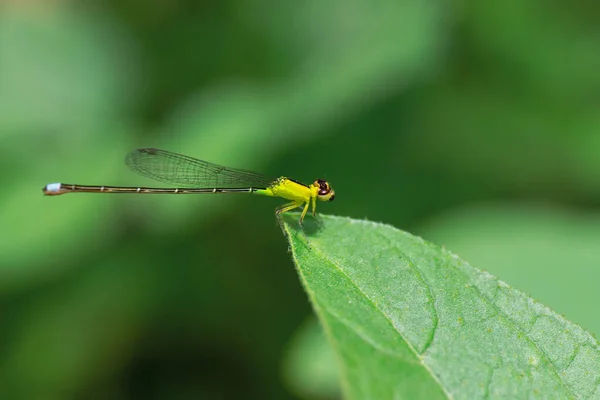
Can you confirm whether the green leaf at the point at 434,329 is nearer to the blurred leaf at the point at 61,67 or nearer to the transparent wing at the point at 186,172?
the transparent wing at the point at 186,172

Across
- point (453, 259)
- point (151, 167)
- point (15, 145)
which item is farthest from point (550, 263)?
point (15, 145)

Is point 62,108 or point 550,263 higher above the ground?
point 62,108

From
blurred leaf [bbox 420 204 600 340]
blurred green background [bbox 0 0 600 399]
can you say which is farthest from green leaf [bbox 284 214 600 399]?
blurred leaf [bbox 420 204 600 340]

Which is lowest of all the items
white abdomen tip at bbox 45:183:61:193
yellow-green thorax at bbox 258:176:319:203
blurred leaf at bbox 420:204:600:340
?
blurred leaf at bbox 420:204:600:340

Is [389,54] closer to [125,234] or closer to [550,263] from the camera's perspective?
[550,263]

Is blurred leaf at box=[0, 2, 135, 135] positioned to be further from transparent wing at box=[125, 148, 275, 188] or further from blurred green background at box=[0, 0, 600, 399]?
transparent wing at box=[125, 148, 275, 188]

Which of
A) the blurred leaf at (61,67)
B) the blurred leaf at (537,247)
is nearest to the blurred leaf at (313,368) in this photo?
the blurred leaf at (537,247)

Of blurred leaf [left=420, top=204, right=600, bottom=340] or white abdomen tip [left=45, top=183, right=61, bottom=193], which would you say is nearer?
blurred leaf [left=420, top=204, right=600, bottom=340]
